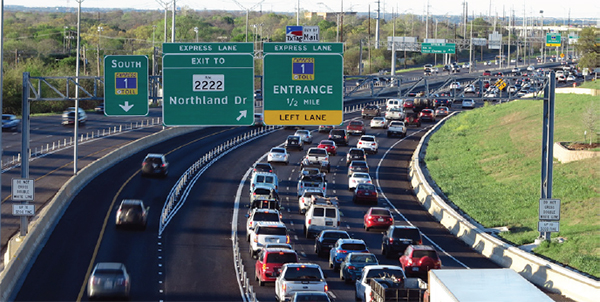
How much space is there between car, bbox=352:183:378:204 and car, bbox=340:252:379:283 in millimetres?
19369

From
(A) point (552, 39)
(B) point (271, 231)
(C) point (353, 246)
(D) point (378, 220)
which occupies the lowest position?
(D) point (378, 220)

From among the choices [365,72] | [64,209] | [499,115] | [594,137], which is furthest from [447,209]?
[365,72]

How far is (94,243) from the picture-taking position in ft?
123

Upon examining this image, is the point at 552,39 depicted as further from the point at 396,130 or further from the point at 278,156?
the point at 278,156

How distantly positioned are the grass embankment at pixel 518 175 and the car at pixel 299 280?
9718 mm

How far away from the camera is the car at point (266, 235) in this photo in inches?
1356

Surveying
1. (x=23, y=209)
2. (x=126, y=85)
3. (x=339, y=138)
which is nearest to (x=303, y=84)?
(x=126, y=85)

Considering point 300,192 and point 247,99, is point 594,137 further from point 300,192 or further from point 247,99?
point 247,99

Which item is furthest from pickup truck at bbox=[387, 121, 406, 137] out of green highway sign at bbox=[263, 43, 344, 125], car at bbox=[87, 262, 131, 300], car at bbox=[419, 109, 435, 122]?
car at bbox=[87, 262, 131, 300]

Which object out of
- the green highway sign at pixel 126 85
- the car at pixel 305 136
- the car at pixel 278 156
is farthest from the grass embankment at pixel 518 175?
the green highway sign at pixel 126 85

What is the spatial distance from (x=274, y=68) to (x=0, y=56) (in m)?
9.54

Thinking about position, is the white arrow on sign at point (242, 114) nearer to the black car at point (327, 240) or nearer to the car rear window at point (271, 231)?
the car rear window at point (271, 231)

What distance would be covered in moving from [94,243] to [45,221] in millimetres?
3697

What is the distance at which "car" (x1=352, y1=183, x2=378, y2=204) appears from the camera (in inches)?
1964
